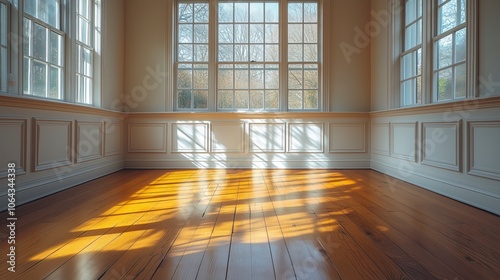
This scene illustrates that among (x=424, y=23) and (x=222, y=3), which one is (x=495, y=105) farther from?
(x=222, y=3)

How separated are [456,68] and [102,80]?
4351 millimetres

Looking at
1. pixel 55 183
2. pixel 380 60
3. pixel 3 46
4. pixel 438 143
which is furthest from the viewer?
pixel 380 60

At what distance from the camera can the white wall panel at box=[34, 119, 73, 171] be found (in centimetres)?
262

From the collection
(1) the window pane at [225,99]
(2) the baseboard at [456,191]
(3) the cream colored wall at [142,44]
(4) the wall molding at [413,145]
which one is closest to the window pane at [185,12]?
(3) the cream colored wall at [142,44]

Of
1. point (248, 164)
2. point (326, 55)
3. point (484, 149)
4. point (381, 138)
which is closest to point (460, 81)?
point (484, 149)

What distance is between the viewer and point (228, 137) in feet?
15.3

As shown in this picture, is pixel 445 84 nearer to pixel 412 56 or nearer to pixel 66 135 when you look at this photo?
pixel 412 56

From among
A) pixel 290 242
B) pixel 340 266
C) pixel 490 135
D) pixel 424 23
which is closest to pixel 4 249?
pixel 290 242

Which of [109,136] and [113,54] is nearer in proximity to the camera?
[109,136]

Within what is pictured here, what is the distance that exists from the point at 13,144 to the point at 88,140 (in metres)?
1.18

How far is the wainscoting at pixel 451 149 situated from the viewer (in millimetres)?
2301

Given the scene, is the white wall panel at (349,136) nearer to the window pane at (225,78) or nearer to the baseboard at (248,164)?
the baseboard at (248,164)

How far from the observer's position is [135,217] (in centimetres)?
204

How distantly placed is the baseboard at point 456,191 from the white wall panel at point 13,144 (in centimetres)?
393
